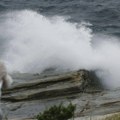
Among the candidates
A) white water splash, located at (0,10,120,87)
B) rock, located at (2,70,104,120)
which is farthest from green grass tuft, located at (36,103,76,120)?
white water splash, located at (0,10,120,87)

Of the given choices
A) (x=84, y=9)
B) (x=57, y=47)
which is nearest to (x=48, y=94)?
(x=57, y=47)

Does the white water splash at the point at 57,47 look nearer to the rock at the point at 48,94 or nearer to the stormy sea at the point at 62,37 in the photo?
the stormy sea at the point at 62,37

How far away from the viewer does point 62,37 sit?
31938mm

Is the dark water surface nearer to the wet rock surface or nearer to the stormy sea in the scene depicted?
the stormy sea

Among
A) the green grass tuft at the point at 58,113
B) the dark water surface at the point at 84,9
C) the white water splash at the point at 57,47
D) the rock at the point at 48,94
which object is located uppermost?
the green grass tuft at the point at 58,113

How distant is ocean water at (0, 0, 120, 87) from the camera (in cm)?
2589

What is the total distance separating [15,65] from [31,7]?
742 inches

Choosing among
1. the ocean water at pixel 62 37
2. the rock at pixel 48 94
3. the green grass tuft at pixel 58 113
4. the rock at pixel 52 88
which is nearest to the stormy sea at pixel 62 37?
the ocean water at pixel 62 37

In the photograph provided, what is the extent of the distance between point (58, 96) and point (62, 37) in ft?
46.3

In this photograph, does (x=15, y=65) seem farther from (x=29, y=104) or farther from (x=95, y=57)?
(x=29, y=104)

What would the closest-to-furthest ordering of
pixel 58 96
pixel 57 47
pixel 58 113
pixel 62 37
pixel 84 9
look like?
1. pixel 58 113
2. pixel 58 96
3. pixel 57 47
4. pixel 62 37
5. pixel 84 9

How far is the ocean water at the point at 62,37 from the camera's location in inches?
1019

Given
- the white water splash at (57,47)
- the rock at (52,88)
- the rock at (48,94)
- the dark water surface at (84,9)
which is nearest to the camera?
the rock at (48,94)

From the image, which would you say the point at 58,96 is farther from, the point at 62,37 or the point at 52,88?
the point at 62,37
